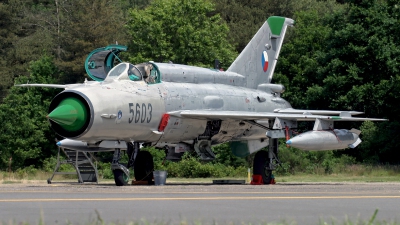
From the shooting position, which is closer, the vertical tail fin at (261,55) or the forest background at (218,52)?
the vertical tail fin at (261,55)

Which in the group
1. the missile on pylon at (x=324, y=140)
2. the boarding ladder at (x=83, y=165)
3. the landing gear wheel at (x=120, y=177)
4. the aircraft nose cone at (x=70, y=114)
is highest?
the aircraft nose cone at (x=70, y=114)

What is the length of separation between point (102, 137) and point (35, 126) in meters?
33.0

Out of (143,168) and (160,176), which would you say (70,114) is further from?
(143,168)

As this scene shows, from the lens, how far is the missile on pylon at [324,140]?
21381mm

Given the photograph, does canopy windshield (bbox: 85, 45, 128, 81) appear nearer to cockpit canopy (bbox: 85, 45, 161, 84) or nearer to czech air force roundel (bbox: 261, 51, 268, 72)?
cockpit canopy (bbox: 85, 45, 161, 84)

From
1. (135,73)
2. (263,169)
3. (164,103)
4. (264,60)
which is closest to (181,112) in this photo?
(164,103)

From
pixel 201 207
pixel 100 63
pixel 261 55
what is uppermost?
pixel 261 55

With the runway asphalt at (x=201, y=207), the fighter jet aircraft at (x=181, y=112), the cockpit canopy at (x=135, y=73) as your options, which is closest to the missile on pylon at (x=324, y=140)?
the fighter jet aircraft at (x=181, y=112)

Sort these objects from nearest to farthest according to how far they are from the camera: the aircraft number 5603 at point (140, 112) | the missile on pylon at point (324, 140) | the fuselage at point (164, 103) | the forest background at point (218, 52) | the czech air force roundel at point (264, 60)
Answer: the fuselage at point (164, 103) → the aircraft number 5603 at point (140, 112) → the missile on pylon at point (324, 140) → the czech air force roundel at point (264, 60) → the forest background at point (218, 52)

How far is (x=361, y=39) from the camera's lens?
143 ft

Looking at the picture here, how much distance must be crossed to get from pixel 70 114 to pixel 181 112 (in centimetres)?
398

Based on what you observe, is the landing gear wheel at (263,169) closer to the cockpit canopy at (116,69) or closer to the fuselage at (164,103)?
the fuselage at (164,103)

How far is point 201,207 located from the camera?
1197cm

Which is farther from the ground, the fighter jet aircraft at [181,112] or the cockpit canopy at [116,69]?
the cockpit canopy at [116,69]
